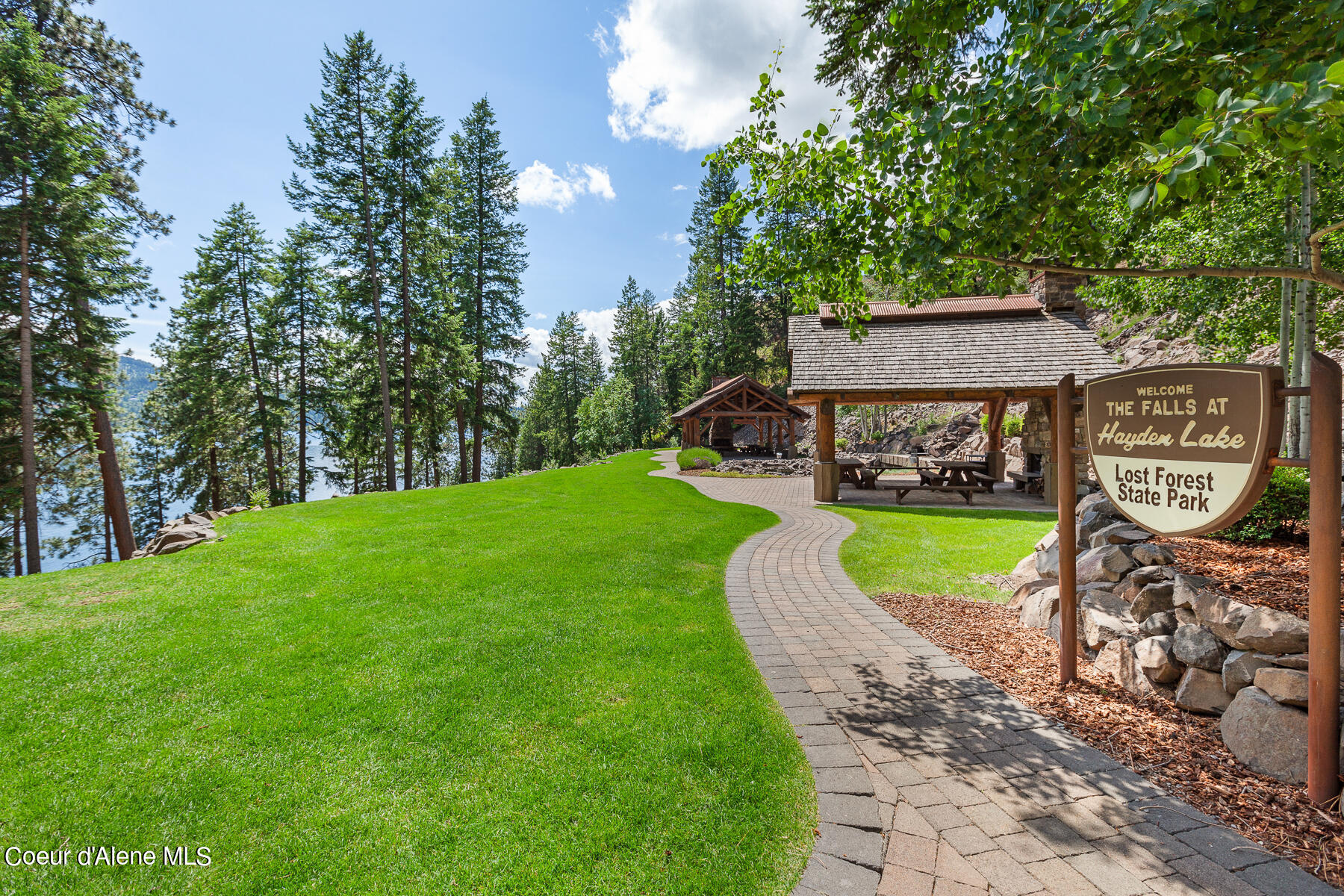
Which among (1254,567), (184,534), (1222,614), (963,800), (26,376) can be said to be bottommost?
(963,800)

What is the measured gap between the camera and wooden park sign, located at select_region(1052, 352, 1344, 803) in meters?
2.42

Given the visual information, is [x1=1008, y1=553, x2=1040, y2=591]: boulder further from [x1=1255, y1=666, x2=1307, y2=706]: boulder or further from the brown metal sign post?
[x1=1255, y1=666, x2=1307, y2=706]: boulder

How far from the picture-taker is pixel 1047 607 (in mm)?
4762

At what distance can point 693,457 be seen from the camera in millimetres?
23531

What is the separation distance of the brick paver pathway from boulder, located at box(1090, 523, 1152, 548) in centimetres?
185

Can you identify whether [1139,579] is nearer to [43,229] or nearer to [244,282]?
[43,229]

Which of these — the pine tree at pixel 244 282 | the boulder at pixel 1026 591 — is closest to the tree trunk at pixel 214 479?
the pine tree at pixel 244 282

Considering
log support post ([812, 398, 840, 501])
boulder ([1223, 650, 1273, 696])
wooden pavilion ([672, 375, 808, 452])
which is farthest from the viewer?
wooden pavilion ([672, 375, 808, 452])

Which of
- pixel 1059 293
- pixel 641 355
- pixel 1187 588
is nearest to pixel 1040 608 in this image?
pixel 1187 588

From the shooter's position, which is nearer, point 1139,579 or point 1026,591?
point 1139,579

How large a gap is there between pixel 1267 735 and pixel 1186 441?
5.48ft

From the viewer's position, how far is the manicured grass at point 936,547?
651 cm

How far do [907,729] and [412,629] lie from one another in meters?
4.32

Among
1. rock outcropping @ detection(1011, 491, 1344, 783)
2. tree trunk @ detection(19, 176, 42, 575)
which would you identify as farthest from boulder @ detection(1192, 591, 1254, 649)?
tree trunk @ detection(19, 176, 42, 575)
